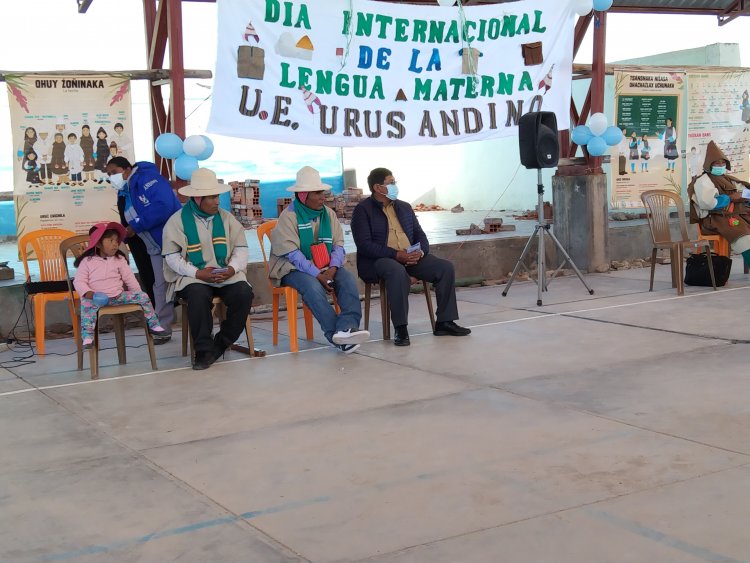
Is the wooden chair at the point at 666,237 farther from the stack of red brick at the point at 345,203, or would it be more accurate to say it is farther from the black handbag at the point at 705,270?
the stack of red brick at the point at 345,203

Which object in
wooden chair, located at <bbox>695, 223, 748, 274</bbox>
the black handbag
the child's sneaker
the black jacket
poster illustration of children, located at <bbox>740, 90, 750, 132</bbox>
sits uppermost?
poster illustration of children, located at <bbox>740, 90, 750, 132</bbox>

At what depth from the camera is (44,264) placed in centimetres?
691

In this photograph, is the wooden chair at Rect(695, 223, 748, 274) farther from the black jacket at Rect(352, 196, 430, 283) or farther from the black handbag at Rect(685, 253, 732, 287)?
the black jacket at Rect(352, 196, 430, 283)

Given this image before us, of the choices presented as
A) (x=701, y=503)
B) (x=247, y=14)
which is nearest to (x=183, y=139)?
(x=247, y=14)

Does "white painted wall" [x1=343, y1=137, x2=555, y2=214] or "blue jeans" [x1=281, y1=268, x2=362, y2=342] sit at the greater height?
"white painted wall" [x1=343, y1=137, x2=555, y2=214]

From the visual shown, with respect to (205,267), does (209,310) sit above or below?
below

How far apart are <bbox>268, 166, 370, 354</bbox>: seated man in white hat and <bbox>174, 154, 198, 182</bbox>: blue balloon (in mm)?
1021

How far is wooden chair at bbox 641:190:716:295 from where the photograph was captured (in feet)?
27.4

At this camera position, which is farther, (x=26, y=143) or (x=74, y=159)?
(x=74, y=159)

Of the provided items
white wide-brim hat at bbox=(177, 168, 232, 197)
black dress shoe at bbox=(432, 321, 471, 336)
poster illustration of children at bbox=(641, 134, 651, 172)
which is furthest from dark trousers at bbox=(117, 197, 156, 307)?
poster illustration of children at bbox=(641, 134, 651, 172)

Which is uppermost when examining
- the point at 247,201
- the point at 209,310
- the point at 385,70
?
the point at 385,70

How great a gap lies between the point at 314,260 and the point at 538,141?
271cm

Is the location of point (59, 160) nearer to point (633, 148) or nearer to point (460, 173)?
point (633, 148)

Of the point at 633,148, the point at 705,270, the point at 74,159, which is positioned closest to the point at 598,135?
the point at 633,148
